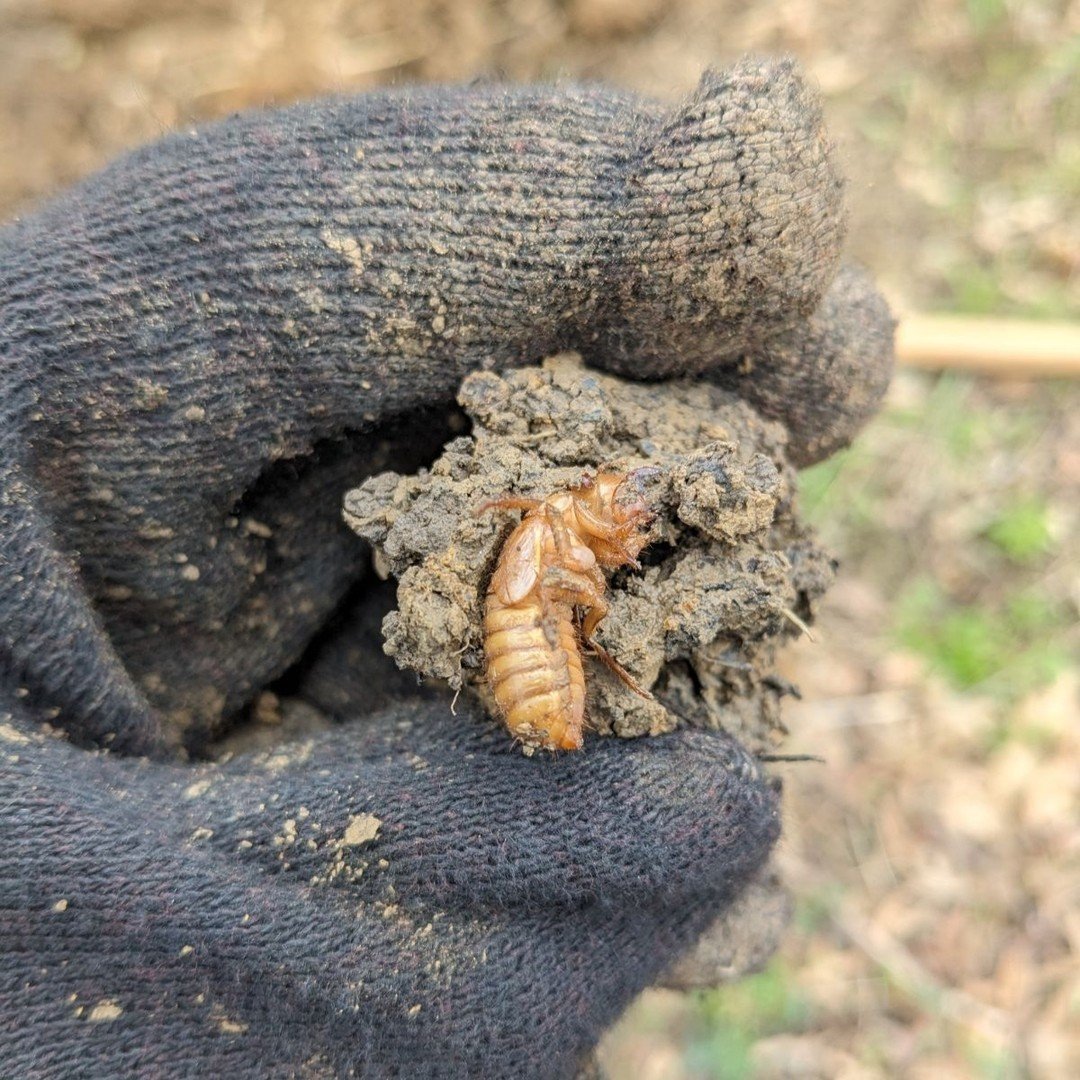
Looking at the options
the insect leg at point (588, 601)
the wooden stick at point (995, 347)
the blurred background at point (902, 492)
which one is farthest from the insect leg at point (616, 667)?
the wooden stick at point (995, 347)

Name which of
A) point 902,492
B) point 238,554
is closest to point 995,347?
point 902,492

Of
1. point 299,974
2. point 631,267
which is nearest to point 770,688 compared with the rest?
point 631,267

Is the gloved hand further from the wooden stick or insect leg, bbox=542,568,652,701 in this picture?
the wooden stick

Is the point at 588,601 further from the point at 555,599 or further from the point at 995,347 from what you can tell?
the point at 995,347

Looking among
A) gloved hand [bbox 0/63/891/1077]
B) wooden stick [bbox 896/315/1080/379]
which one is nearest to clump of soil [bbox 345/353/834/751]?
gloved hand [bbox 0/63/891/1077]

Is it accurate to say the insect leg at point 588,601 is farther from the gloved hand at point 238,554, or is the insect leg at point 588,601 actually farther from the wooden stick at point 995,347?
the wooden stick at point 995,347

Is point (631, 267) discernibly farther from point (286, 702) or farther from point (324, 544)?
point (286, 702)
